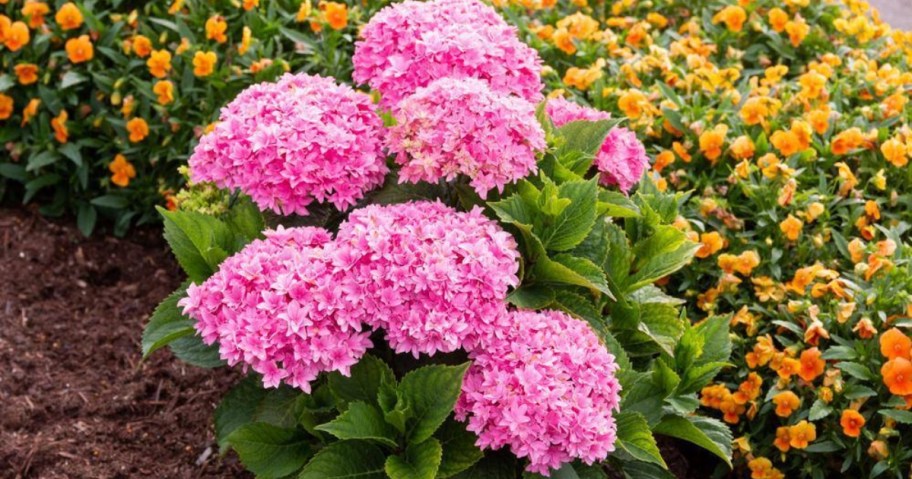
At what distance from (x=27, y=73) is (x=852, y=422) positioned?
3.35 metres

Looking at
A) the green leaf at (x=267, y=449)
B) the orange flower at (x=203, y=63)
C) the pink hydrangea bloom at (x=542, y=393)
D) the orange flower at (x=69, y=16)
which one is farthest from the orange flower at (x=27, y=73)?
the pink hydrangea bloom at (x=542, y=393)

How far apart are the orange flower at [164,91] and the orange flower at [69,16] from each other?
1.46 ft

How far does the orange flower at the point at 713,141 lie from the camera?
11.6ft

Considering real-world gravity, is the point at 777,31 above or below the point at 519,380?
below

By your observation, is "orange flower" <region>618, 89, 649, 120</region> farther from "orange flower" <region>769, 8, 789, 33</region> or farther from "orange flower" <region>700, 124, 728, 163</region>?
"orange flower" <region>769, 8, 789, 33</region>

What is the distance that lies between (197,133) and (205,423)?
115cm

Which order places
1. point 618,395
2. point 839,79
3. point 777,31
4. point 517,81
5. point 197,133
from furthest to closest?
point 777,31
point 839,79
point 197,133
point 517,81
point 618,395

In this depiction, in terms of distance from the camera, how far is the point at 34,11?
408 cm

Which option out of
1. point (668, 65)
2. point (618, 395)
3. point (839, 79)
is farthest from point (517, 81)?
point (839, 79)

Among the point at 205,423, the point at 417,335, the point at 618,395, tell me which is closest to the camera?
the point at 417,335

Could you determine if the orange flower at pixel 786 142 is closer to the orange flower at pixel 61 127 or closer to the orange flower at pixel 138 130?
the orange flower at pixel 138 130

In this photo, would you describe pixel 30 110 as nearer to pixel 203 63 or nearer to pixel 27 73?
pixel 27 73

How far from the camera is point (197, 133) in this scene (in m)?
3.91

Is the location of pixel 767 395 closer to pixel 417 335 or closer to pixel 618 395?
pixel 618 395
